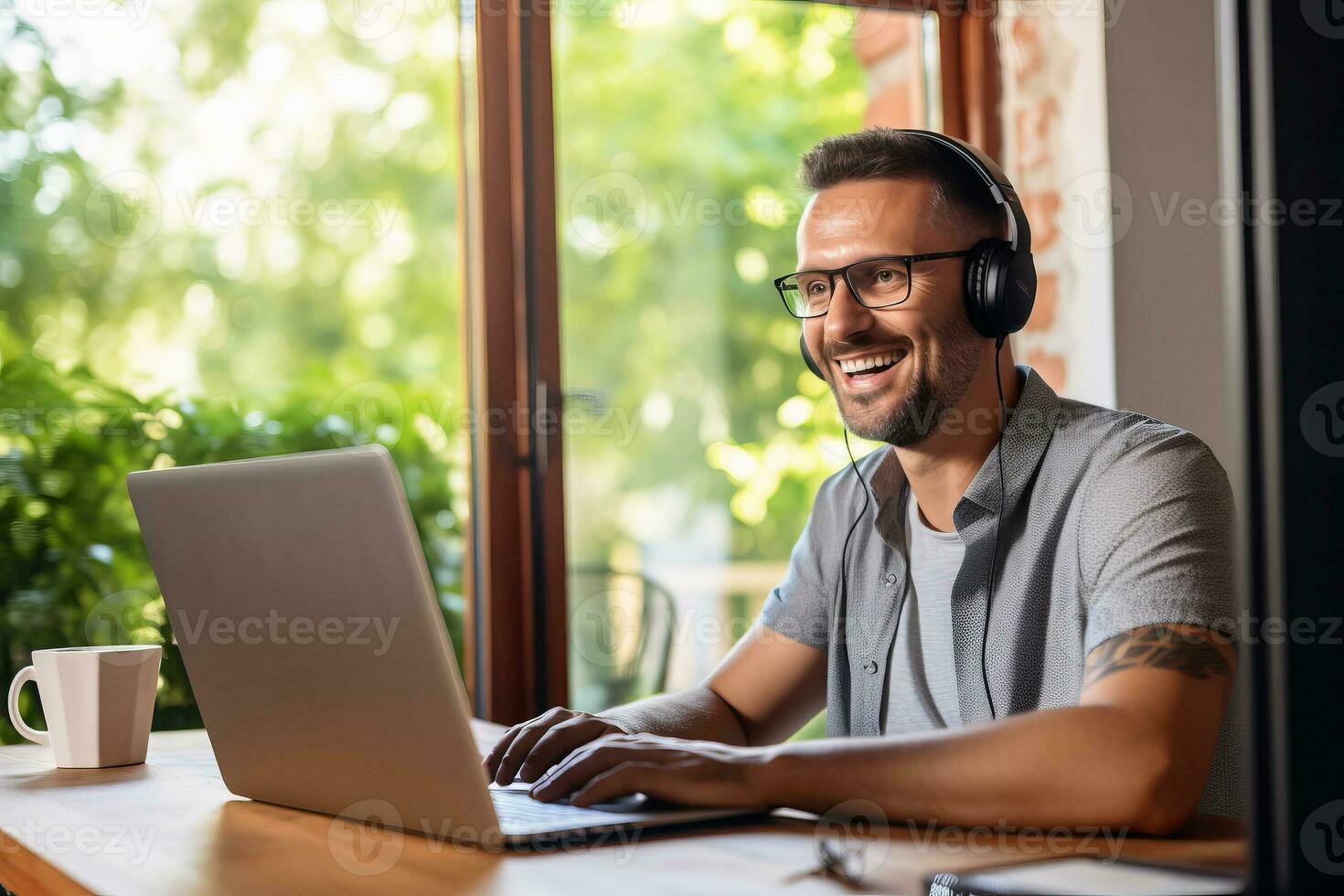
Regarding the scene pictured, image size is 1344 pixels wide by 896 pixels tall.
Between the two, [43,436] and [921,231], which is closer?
[921,231]

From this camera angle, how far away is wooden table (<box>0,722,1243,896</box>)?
0.74 m

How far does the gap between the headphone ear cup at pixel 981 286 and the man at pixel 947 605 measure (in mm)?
21

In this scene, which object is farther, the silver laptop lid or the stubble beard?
the stubble beard

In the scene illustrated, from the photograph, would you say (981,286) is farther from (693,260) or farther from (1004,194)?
(693,260)

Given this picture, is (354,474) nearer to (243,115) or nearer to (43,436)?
(43,436)

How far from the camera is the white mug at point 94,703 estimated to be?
4.14ft

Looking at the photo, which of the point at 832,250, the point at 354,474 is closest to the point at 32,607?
the point at 832,250

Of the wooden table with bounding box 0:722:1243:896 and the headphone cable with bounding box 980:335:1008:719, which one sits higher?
the headphone cable with bounding box 980:335:1008:719

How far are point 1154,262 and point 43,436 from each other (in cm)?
199

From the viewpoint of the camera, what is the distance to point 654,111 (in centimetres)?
257

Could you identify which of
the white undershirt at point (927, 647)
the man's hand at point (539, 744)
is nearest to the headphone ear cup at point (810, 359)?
Answer: the white undershirt at point (927, 647)

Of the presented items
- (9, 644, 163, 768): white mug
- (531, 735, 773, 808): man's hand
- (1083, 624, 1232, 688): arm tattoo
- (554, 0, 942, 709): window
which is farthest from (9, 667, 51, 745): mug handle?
(554, 0, 942, 709): window

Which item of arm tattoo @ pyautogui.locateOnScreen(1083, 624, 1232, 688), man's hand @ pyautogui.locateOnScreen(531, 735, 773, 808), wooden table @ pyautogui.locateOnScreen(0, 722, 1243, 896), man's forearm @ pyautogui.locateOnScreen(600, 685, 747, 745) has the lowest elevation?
man's forearm @ pyautogui.locateOnScreen(600, 685, 747, 745)

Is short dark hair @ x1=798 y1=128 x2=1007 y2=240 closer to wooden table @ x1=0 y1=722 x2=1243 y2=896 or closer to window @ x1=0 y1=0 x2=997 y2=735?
wooden table @ x1=0 y1=722 x2=1243 y2=896
